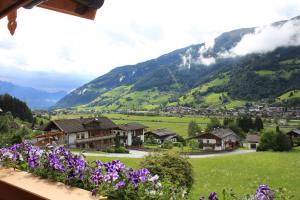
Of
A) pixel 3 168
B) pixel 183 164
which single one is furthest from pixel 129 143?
pixel 3 168

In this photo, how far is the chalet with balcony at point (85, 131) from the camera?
59688 millimetres

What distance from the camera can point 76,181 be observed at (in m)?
3.15

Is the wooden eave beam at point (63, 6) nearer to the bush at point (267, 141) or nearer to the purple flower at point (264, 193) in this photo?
the purple flower at point (264, 193)

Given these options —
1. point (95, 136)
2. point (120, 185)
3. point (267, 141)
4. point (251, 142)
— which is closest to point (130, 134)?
point (95, 136)

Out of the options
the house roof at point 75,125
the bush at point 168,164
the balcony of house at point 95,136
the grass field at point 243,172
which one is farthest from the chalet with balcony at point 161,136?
the bush at point 168,164

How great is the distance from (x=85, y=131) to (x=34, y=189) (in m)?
61.1

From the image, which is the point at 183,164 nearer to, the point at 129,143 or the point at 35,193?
the point at 35,193

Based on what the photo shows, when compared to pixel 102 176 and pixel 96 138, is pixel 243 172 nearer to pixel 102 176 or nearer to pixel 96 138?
pixel 102 176

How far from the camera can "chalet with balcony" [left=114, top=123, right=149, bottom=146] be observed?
245 feet

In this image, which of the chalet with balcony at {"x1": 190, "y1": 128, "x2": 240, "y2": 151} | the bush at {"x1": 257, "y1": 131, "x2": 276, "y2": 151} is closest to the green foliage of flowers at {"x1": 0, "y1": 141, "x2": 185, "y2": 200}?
the bush at {"x1": 257, "y1": 131, "x2": 276, "y2": 151}

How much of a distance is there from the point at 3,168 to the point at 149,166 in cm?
1047

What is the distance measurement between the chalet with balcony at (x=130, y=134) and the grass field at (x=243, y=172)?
1314 inches

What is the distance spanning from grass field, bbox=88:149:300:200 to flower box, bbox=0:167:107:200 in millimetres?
20625

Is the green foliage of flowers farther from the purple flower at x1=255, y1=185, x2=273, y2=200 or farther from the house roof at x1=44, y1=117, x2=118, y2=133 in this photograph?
the house roof at x1=44, y1=117, x2=118, y2=133
